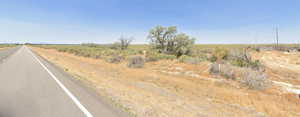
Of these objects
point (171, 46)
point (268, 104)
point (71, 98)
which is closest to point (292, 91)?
point (268, 104)

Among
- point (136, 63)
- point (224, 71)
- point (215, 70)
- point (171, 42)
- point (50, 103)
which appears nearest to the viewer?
point (50, 103)

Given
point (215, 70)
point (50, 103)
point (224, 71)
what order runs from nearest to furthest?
point (50, 103), point (224, 71), point (215, 70)

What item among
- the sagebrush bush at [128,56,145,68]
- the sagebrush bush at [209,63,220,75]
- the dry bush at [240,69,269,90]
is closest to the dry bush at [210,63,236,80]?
the sagebrush bush at [209,63,220,75]

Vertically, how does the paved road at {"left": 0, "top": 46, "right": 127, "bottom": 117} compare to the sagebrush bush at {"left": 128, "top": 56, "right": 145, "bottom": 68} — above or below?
below

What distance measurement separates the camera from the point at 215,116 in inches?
177

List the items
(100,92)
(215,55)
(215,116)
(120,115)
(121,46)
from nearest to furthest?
1. (120,115)
2. (215,116)
3. (100,92)
4. (215,55)
5. (121,46)

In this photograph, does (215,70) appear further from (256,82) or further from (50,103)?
(50,103)

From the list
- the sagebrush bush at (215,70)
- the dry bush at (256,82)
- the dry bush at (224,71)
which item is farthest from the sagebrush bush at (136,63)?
the dry bush at (256,82)

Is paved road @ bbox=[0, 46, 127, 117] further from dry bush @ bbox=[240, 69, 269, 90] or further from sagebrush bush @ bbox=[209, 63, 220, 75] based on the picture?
sagebrush bush @ bbox=[209, 63, 220, 75]

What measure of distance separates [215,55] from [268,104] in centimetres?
1231

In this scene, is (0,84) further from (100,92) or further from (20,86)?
(100,92)

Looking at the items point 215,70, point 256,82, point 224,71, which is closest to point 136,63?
point 215,70

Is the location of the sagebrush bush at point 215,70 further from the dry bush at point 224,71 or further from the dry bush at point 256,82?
the dry bush at point 256,82

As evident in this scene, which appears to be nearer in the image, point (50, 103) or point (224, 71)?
point (50, 103)
